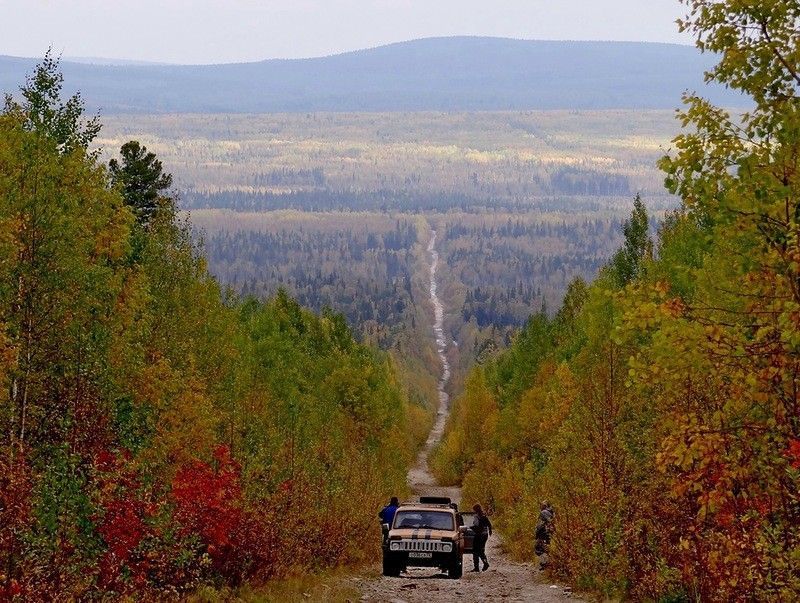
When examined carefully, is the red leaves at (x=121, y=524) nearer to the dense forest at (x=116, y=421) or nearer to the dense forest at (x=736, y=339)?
the dense forest at (x=116, y=421)

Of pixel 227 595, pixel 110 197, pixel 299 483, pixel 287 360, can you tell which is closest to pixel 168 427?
pixel 299 483

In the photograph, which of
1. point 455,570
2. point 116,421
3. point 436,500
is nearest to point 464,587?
point 455,570

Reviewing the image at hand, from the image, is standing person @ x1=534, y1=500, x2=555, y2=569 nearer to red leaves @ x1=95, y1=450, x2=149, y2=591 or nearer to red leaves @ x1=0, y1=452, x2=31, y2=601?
red leaves @ x1=95, y1=450, x2=149, y2=591

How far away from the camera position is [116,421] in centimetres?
2859

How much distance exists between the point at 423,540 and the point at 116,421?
9.62m

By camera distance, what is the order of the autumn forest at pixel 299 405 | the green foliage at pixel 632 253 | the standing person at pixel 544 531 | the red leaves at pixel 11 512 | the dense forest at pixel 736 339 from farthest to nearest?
the green foliage at pixel 632 253 < the standing person at pixel 544 531 < the red leaves at pixel 11 512 < the autumn forest at pixel 299 405 < the dense forest at pixel 736 339

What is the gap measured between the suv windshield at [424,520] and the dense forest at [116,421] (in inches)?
88.4

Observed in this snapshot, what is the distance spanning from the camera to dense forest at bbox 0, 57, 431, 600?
19766 mm

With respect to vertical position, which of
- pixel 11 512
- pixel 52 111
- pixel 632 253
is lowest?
pixel 11 512

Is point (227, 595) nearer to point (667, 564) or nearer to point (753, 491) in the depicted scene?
point (667, 564)

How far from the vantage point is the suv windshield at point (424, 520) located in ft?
113

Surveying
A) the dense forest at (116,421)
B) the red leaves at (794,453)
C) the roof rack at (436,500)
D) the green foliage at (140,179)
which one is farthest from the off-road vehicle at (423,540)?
the green foliage at (140,179)

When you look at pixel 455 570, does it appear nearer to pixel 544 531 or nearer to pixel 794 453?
pixel 544 531

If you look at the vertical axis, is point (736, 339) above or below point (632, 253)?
above
